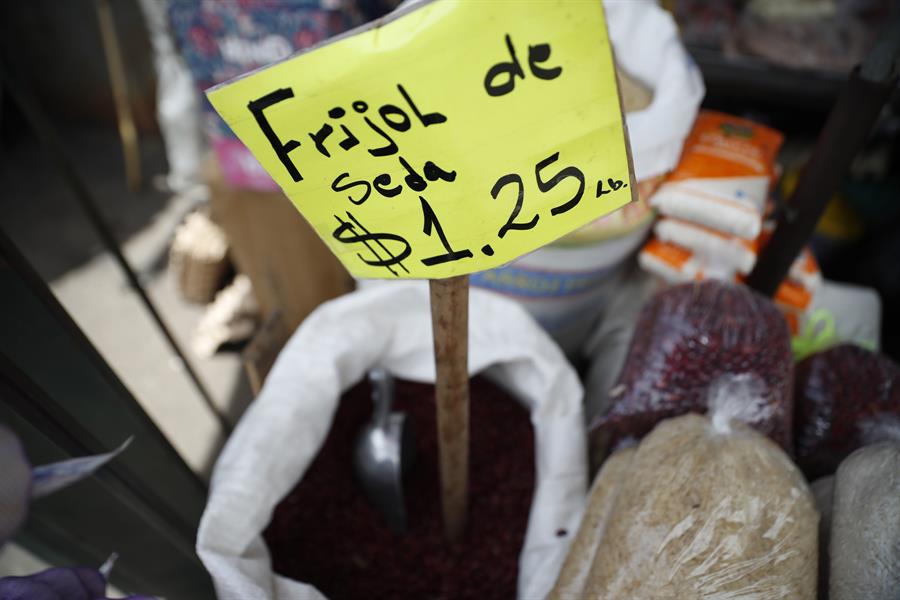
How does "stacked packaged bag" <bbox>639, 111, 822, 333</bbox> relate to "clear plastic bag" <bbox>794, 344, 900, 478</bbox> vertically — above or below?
above

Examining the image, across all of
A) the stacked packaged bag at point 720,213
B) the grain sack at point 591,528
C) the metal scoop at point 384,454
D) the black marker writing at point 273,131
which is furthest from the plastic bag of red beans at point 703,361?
the black marker writing at point 273,131

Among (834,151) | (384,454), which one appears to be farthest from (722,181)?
(384,454)

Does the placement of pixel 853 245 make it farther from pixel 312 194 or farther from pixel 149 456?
pixel 149 456

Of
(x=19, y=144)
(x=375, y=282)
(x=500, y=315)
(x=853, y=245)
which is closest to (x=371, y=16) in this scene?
(x=375, y=282)

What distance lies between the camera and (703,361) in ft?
2.38

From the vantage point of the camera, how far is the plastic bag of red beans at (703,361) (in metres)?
0.71

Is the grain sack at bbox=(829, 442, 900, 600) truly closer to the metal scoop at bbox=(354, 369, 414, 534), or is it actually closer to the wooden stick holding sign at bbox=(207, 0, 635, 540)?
the wooden stick holding sign at bbox=(207, 0, 635, 540)

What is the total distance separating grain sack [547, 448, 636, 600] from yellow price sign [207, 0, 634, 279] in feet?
1.27

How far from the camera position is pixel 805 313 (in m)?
1.08

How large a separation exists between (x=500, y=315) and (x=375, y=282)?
27 cm

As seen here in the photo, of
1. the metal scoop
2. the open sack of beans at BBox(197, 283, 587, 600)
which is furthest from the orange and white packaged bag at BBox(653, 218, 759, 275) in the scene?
the metal scoop

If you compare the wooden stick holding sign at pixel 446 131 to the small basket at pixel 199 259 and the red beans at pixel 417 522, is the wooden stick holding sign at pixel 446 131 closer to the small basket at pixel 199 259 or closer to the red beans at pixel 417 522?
the red beans at pixel 417 522

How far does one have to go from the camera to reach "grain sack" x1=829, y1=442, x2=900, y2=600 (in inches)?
19.3

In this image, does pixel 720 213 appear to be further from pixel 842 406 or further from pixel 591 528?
pixel 591 528
